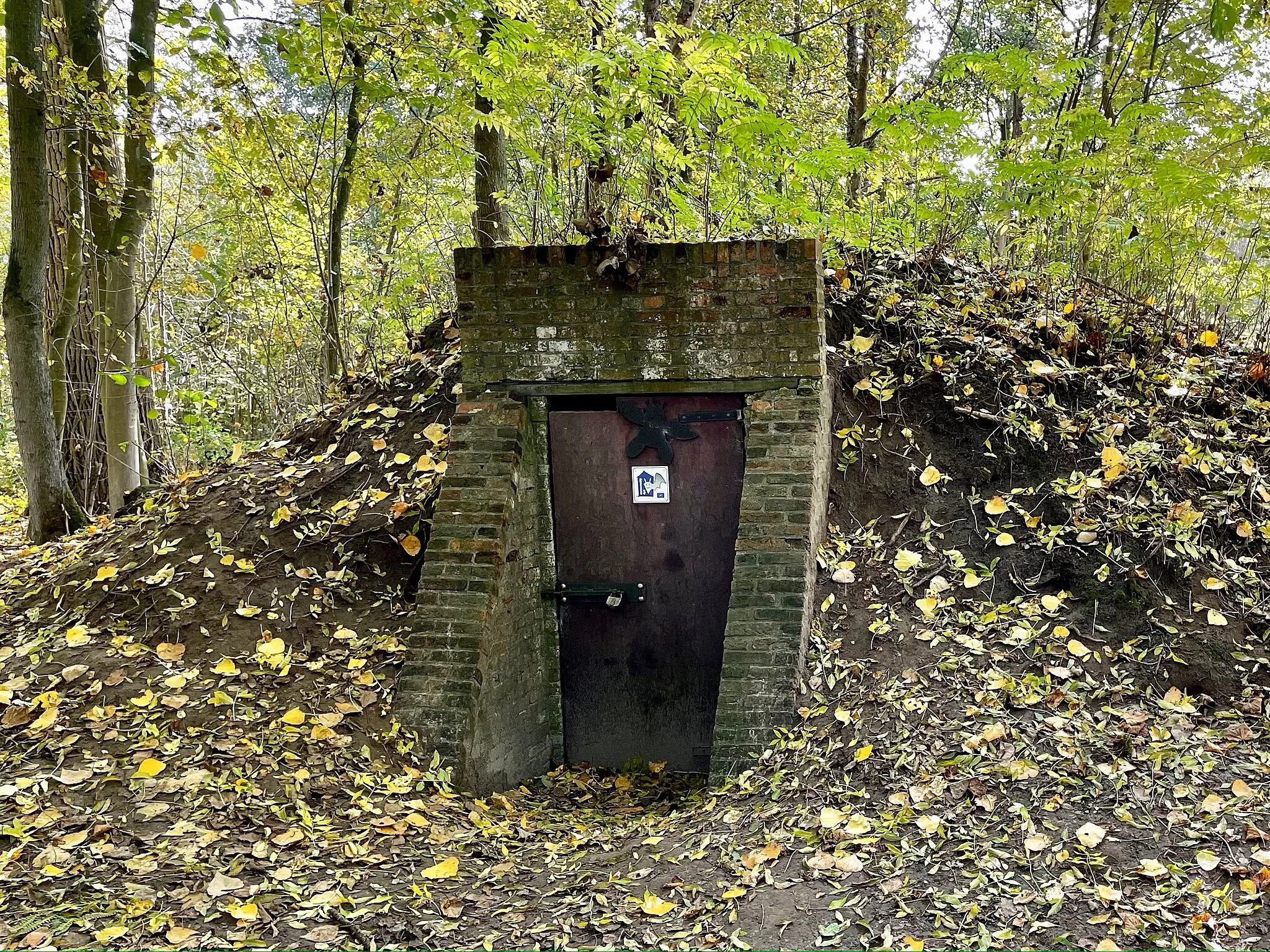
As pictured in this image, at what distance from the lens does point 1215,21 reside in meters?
3.69

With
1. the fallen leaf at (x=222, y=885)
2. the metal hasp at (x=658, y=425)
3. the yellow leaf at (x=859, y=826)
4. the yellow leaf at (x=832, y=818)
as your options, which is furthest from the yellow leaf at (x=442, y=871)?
the metal hasp at (x=658, y=425)

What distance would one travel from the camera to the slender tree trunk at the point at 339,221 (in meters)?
8.82

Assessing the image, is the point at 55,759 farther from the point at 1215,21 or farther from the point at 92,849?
the point at 1215,21

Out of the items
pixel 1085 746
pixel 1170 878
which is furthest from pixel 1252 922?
pixel 1085 746

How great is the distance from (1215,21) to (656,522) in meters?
3.89

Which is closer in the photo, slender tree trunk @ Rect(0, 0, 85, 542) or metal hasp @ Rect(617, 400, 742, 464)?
metal hasp @ Rect(617, 400, 742, 464)

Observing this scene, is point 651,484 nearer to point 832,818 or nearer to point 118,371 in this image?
point 832,818

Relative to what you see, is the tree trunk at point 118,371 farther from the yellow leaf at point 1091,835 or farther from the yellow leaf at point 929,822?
the yellow leaf at point 1091,835

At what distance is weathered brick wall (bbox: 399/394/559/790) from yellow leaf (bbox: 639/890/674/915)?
1.73 metres

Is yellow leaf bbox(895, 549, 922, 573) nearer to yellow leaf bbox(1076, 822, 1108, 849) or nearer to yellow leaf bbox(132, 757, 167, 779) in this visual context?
yellow leaf bbox(1076, 822, 1108, 849)

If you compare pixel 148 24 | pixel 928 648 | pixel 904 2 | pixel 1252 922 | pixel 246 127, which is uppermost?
pixel 904 2

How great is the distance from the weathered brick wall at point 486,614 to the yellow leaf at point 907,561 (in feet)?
7.73

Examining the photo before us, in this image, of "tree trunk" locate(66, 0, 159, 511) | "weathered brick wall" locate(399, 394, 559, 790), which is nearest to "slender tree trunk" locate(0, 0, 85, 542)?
"tree trunk" locate(66, 0, 159, 511)

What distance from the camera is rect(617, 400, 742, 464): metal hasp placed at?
5.54m
